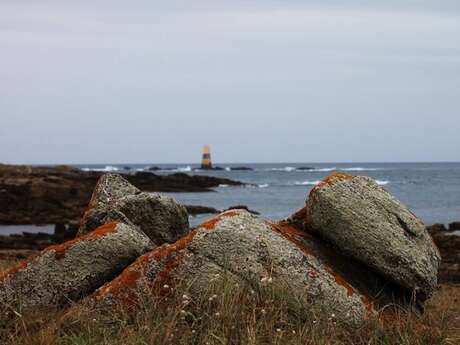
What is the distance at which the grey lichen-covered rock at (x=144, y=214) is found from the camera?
385 inches

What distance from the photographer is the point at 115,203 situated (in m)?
9.87

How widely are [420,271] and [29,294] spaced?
428 centimetres

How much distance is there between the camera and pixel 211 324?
6730mm

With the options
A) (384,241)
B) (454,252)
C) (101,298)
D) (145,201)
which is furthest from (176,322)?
(454,252)

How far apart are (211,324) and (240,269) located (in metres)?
0.97

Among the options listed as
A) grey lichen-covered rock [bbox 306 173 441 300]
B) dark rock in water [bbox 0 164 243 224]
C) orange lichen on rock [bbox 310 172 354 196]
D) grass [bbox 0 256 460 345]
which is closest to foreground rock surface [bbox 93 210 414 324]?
grass [bbox 0 256 460 345]

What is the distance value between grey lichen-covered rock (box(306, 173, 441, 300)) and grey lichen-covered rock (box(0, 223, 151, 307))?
2.19m

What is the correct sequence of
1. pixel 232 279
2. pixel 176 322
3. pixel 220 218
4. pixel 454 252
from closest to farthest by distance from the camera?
pixel 176 322
pixel 232 279
pixel 220 218
pixel 454 252

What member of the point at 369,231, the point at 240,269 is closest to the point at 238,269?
the point at 240,269

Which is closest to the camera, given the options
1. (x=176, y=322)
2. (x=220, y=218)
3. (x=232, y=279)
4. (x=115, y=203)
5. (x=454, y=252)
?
(x=176, y=322)

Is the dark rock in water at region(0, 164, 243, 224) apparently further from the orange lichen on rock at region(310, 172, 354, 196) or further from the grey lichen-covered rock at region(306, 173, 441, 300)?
the grey lichen-covered rock at region(306, 173, 441, 300)

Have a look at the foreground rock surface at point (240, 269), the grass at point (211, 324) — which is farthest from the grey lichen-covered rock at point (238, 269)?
the grass at point (211, 324)

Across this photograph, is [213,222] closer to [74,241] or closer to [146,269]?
[146,269]

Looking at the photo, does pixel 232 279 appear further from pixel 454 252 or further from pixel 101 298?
pixel 454 252
